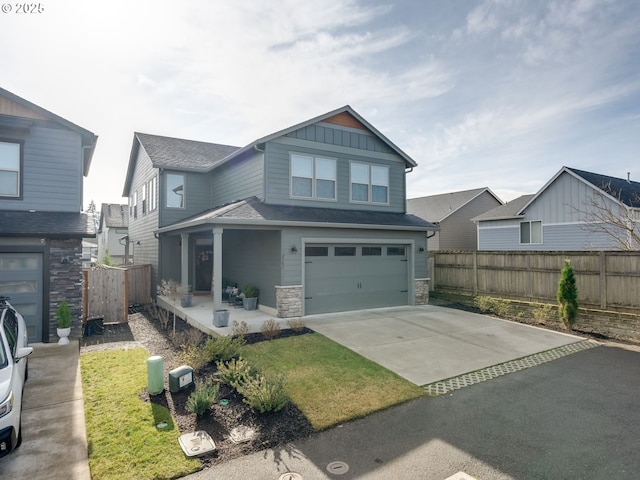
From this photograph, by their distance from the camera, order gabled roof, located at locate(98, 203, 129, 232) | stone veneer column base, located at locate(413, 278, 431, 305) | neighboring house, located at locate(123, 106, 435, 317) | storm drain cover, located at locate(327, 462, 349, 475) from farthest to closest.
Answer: gabled roof, located at locate(98, 203, 129, 232) → stone veneer column base, located at locate(413, 278, 431, 305) → neighboring house, located at locate(123, 106, 435, 317) → storm drain cover, located at locate(327, 462, 349, 475)

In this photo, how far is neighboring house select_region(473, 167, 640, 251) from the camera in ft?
54.6

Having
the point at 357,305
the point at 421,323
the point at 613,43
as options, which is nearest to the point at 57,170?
the point at 357,305

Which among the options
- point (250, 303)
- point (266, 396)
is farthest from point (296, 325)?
point (266, 396)

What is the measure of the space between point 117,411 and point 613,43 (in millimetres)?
14431

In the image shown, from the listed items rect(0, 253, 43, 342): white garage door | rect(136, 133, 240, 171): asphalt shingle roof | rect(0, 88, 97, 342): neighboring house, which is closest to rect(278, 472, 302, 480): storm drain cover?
rect(0, 88, 97, 342): neighboring house

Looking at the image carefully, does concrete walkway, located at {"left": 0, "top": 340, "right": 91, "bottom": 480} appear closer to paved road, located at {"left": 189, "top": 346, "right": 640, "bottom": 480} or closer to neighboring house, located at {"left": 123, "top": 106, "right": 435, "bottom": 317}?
paved road, located at {"left": 189, "top": 346, "right": 640, "bottom": 480}

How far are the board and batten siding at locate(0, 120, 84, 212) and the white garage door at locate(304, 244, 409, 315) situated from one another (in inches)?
273

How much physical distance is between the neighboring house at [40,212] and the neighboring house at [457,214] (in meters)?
23.3

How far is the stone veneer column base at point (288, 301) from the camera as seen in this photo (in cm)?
1068

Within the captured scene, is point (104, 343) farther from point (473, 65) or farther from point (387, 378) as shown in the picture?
point (473, 65)

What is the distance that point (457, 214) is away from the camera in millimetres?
28250

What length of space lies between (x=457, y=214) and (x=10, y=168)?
87.9 feet

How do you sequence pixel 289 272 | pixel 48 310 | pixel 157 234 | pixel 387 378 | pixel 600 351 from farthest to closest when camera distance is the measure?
pixel 157 234, pixel 289 272, pixel 48 310, pixel 600 351, pixel 387 378

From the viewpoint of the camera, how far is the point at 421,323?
10.4 meters
